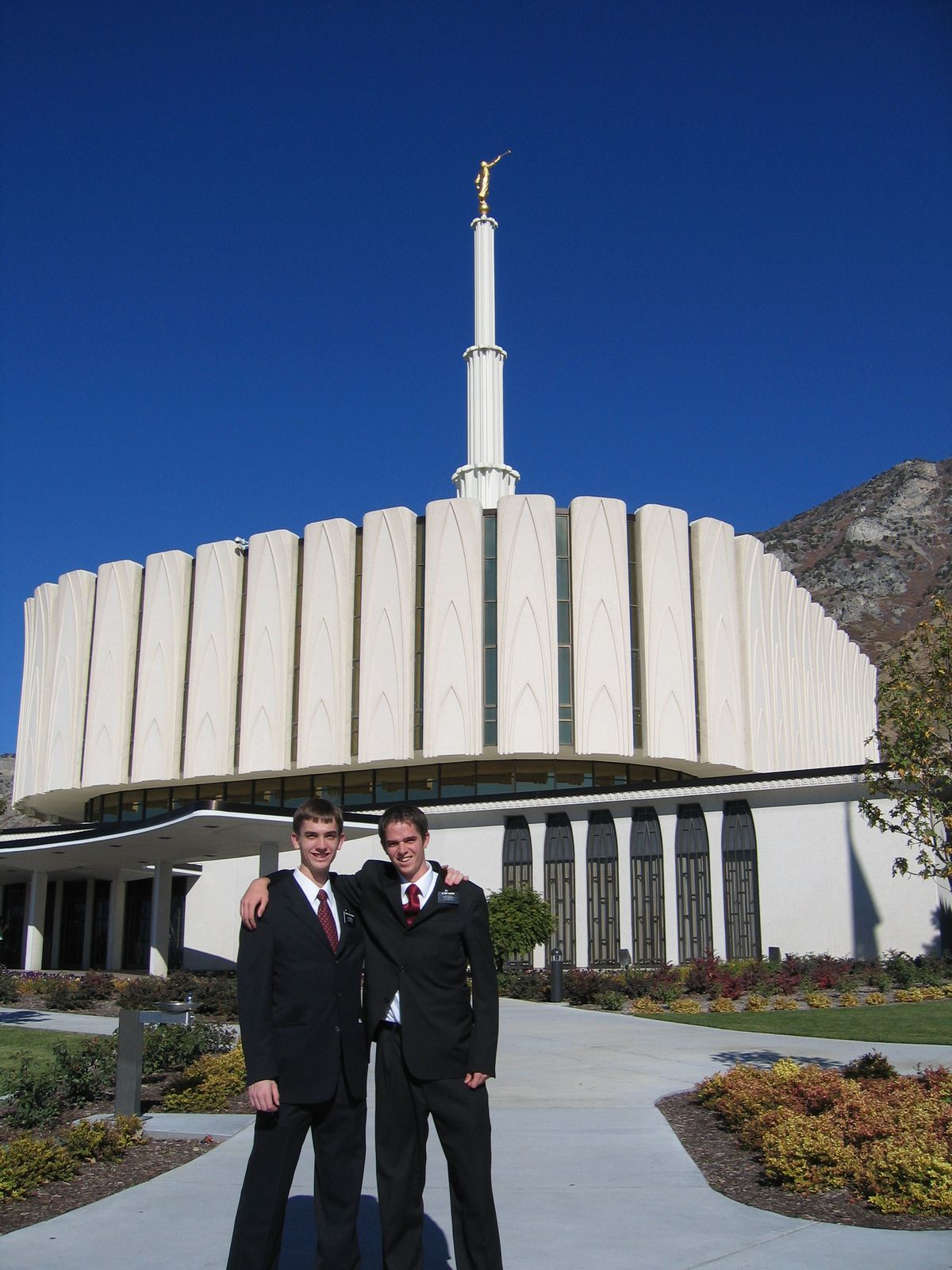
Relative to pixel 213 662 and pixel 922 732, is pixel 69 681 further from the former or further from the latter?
pixel 922 732

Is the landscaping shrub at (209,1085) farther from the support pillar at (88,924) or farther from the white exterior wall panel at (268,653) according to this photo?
the support pillar at (88,924)

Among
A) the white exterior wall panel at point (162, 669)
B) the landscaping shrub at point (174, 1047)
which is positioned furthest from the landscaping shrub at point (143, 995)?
the white exterior wall panel at point (162, 669)

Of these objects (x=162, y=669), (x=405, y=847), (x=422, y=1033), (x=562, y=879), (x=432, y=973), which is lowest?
(x=422, y=1033)

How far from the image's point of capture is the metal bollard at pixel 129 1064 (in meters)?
9.30

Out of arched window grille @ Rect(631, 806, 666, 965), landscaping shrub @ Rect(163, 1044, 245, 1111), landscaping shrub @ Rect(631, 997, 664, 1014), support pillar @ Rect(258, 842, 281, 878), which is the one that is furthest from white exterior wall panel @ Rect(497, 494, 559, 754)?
landscaping shrub @ Rect(163, 1044, 245, 1111)

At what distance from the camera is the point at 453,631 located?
1554 inches

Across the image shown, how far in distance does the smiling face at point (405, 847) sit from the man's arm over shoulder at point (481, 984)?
260 mm

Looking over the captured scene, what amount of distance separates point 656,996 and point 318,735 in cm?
2026

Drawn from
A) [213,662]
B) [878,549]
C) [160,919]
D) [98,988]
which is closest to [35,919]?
[160,919]

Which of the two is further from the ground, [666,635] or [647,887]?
[666,635]

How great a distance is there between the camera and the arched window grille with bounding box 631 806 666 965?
3234 cm

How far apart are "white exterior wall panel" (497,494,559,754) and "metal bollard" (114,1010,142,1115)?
2937 centimetres

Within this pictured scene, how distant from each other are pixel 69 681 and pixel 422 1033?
1740 inches

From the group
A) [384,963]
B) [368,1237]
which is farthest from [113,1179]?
[384,963]
